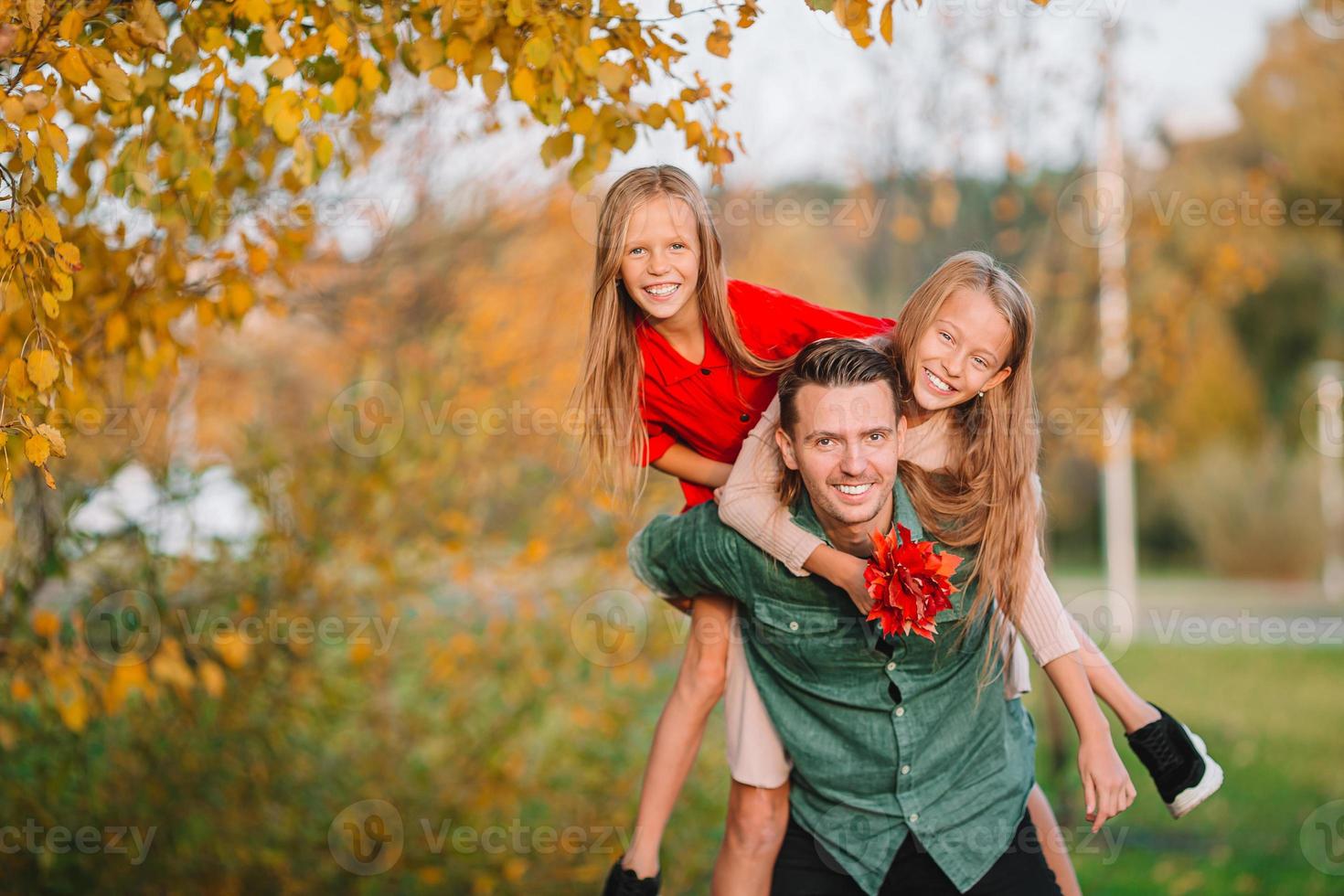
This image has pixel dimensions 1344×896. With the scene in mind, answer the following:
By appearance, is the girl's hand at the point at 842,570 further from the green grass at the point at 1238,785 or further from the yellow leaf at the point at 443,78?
the green grass at the point at 1238,785

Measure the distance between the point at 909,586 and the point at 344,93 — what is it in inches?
65.4

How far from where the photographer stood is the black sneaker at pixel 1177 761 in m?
3.05

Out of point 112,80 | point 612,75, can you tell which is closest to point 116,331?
point 112,80

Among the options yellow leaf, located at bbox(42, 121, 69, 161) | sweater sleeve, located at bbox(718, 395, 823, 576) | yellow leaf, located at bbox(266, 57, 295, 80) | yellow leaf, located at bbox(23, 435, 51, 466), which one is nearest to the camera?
yellow leaf, located at bbox(23, 435, 51, 466)

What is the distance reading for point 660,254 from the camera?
3.38 metres

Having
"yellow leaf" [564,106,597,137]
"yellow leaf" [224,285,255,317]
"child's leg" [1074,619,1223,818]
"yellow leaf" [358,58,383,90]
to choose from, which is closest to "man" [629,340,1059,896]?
"child's leg" [1074,619,1223,818]

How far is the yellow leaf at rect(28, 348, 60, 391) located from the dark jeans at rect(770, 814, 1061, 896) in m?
2.00

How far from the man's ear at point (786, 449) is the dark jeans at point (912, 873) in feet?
3.00

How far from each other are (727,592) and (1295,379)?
A: 2387 centimetres

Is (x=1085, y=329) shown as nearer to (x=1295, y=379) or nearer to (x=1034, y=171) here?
(x=1034, y=171)

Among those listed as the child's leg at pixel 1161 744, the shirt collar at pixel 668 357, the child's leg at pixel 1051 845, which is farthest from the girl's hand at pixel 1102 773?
the shirt collar at pixel 668 357

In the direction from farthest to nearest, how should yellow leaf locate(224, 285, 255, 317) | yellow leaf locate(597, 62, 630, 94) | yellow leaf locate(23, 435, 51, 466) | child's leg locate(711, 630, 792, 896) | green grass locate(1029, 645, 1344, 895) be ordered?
1. green grass locate(1029, 645, 1344, 895)
2. yellow leaf locate(224, 285, 255, 317)
3. child's leg locate(711, 630, 792, 896)
4. yellow leaf locate(597, 62, 630, 94)
5. yellow leaf locate(23, 435, 51, 466)

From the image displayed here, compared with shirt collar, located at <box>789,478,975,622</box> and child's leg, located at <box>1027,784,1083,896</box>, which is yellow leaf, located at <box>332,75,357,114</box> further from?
child's leg, located at <box>1027,784,1083,896</box>

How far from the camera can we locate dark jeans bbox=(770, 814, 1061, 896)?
3.06m
